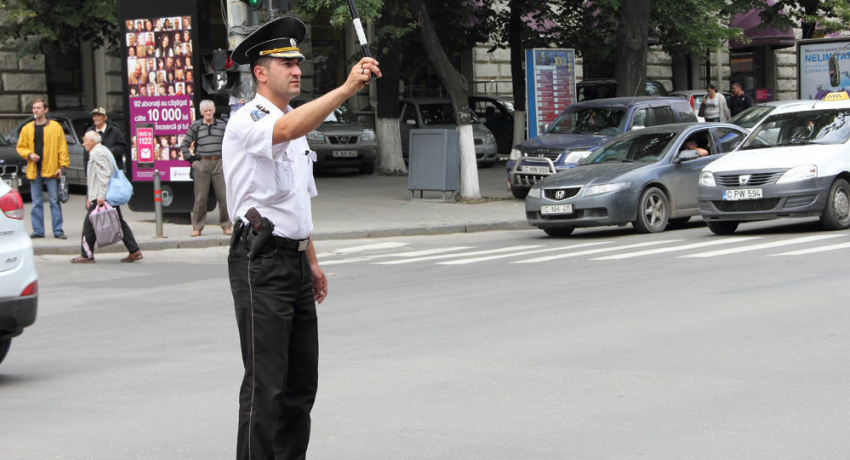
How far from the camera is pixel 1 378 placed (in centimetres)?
770

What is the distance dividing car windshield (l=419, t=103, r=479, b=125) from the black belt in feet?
86.2

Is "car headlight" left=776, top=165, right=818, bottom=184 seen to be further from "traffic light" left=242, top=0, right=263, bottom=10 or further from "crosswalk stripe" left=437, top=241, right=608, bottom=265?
"traffic light" left=242, top=0, right=263, bottom=10

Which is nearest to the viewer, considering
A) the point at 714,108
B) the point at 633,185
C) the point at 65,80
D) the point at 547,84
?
the point at 633,185

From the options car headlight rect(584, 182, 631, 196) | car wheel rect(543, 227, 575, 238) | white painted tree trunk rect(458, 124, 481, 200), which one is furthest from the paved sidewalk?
car headlight rect(584, 182, 631, 196)

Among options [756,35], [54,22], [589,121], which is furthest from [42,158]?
[756,35]

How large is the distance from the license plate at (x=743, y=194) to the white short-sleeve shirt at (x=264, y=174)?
1116cm

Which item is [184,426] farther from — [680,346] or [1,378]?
[680,346]

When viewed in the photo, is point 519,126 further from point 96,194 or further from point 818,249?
point 818,249

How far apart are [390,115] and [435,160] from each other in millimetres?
6180

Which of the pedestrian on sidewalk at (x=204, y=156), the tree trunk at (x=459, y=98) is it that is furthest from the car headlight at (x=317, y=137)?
the pedestrian on sidewalk at (x=204, y=156)

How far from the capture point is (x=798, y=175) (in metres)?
14.7

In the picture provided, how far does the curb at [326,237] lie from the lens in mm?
16203

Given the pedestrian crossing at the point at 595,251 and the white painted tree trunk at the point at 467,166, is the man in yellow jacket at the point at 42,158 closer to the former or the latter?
the pedestrian crossing at the point at 595,251

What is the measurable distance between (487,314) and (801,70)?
2307cm
